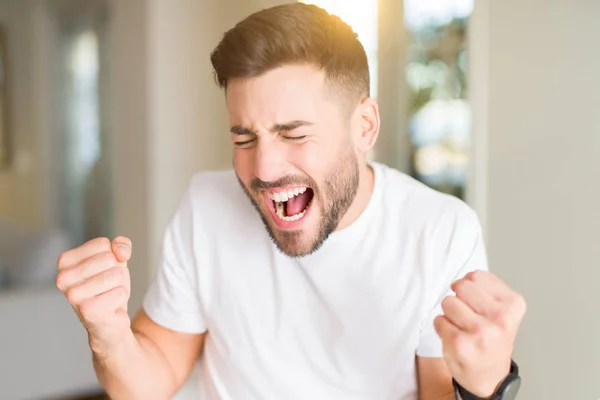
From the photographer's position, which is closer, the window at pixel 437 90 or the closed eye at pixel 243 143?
the closed eye at pixel 243 143

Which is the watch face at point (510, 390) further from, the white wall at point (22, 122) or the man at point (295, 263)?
the white wall at point (22, 122)

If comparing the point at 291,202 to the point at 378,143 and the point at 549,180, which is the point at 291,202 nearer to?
the point at 549,180

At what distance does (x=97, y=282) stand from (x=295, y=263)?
0.95 ft

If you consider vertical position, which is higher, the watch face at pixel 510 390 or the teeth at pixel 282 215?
the teeth at pixel 282 215

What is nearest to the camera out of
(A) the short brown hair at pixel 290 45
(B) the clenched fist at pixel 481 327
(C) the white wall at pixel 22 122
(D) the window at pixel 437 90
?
(B) the clenched fist at pixel 481 327

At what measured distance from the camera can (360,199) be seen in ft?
3.07

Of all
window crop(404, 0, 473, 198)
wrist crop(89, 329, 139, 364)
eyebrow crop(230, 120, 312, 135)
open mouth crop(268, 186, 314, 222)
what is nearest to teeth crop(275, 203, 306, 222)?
open mouth crop(268, 186, 314, 222)

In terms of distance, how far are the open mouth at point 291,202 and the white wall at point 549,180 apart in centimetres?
35

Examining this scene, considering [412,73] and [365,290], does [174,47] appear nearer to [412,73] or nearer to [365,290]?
[412,73]

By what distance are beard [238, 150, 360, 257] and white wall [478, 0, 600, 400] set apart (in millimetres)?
300

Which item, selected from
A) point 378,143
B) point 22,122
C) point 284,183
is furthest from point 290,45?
point 22,122

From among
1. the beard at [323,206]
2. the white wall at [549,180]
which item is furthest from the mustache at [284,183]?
the white wall at [549,180]

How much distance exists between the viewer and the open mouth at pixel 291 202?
83 centimetres

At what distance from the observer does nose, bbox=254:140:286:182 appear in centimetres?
79
